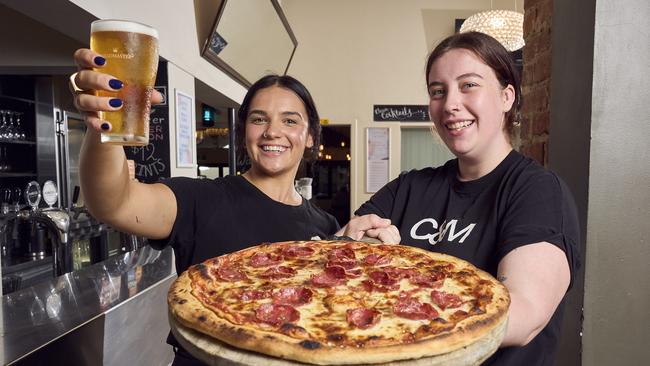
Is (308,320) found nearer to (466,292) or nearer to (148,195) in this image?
(466,292)

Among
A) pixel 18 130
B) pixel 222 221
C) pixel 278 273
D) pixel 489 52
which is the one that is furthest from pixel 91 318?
pixel 18 130

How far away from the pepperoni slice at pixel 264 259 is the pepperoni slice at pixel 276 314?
32 cm

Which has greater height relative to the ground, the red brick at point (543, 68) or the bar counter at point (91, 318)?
the red brick at point (543, 68)

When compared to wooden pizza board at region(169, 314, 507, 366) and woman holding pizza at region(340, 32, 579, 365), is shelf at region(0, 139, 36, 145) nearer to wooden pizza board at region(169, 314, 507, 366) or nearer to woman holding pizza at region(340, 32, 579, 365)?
woman holding pizza at region(340, 32, 579, 365)

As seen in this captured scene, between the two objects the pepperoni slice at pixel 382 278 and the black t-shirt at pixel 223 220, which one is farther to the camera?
the black t-shirt at pixel 223 220

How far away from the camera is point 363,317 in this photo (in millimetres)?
829

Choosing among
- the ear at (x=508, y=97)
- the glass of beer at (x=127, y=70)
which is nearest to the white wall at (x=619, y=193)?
the ear at (x=508, y=97)

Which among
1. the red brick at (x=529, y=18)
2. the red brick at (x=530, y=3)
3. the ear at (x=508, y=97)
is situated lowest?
the ear at (x=508, y=97)

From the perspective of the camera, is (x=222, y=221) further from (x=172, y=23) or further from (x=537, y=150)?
(x=172, y=23)

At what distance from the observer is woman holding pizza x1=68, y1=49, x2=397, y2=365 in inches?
42.5

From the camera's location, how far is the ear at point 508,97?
1.29m

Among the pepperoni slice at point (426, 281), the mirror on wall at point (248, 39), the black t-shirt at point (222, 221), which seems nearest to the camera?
the pepperoni slice at point (426, 281)

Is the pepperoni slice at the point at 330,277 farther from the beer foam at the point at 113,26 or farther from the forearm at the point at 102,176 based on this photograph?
the beer foam at the point at 113,26

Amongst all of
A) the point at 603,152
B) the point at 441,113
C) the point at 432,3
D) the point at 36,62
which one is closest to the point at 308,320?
the point at 441,113
